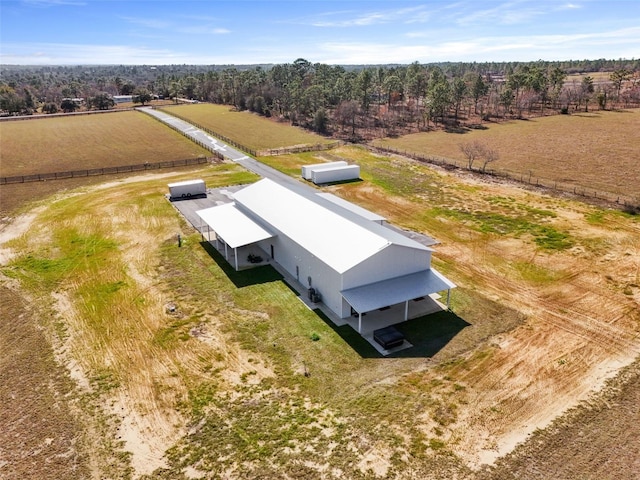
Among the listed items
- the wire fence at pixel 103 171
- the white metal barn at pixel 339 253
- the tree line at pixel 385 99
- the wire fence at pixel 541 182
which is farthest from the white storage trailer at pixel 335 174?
the tree line at pixel 385 99

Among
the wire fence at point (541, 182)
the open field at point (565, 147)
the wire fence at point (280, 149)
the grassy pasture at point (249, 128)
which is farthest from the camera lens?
the grassy pasture at point (249, 128)

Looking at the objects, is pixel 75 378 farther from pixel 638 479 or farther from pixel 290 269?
pixel 638 479

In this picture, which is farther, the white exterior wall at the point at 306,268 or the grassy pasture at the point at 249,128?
the grassy pasture at the point at 249,128

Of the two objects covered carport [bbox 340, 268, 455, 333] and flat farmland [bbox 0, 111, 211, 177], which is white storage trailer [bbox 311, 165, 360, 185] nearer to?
flat farmland [bbox 0, 111, 211, 177]

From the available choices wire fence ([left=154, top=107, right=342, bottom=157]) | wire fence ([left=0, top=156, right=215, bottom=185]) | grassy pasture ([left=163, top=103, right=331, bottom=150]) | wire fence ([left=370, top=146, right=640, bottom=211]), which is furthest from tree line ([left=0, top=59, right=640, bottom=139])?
wire fence ([left=0, top=156, right=215, bottom=185])

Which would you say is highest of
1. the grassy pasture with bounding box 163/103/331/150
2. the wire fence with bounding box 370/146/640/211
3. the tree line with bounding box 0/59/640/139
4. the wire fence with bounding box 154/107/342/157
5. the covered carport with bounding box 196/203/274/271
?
the tree line with bounding box 0/59/640/139

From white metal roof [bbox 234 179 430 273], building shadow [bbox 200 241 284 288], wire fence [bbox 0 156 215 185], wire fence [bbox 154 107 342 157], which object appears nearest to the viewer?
white metal roof [bbox 234 179 430 273]

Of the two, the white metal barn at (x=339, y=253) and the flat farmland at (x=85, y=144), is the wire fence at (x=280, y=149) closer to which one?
the flat farmland at (x=85, y=144)
